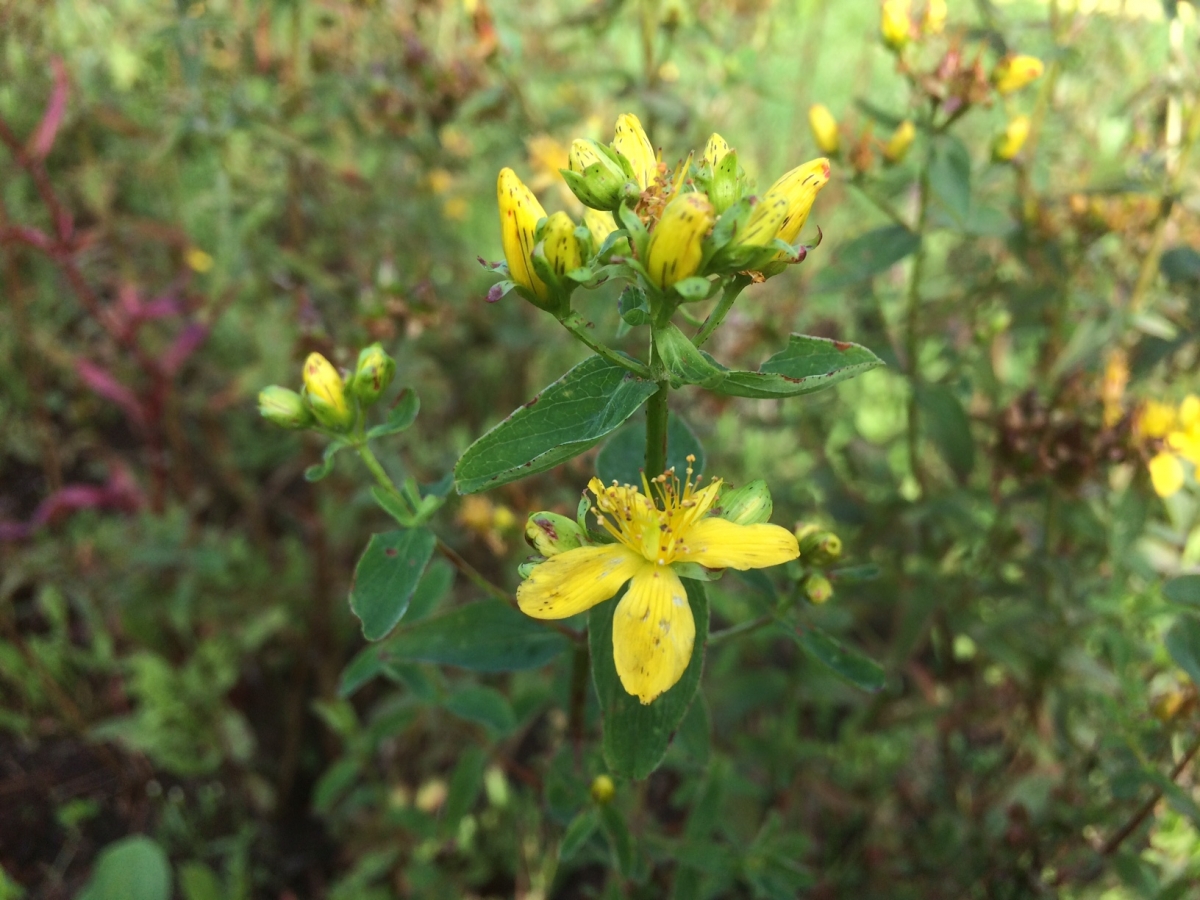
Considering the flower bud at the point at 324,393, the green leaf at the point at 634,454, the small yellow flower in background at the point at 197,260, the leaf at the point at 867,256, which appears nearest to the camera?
the flower bud at the point at 324,393

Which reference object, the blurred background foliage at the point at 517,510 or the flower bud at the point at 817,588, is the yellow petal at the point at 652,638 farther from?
the blurred background foliage at the point at 517,510

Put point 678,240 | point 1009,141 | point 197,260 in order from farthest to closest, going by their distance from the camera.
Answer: point 197,260 < point 1009,141 < point 678,240

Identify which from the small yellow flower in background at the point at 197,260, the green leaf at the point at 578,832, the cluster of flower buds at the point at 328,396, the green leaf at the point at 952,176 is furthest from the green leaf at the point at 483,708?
the small yellow flower in background at the point at 197,260

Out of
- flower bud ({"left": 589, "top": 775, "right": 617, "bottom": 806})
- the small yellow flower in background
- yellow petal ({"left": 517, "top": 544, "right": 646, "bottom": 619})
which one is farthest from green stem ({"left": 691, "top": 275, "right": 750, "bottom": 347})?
the small yellow flower in background

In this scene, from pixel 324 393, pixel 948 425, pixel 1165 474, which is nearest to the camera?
pixel 324 393

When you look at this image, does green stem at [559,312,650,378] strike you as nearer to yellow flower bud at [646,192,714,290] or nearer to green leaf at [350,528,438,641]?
yellow flower bud at [646,192,714,290]

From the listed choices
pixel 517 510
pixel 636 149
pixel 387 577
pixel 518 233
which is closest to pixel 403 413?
pixel 387 577

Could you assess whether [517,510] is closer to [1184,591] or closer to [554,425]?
[554,425]
